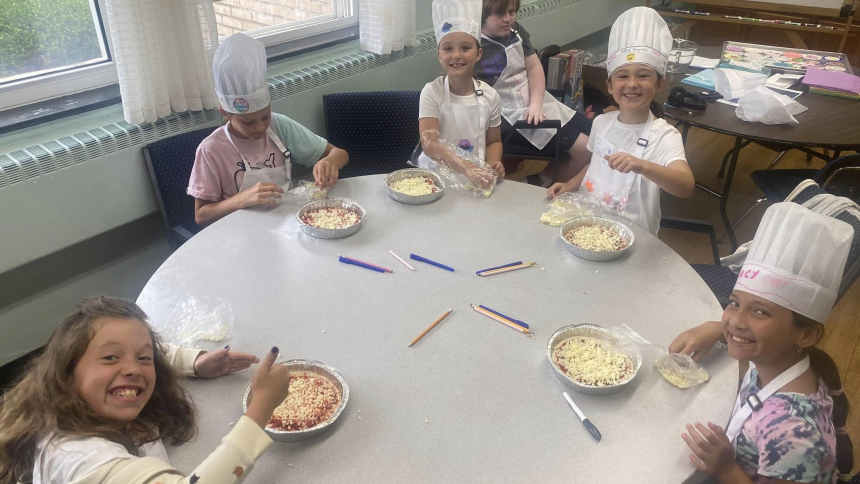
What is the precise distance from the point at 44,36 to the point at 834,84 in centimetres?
358

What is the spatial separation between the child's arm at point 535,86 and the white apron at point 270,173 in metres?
1.30

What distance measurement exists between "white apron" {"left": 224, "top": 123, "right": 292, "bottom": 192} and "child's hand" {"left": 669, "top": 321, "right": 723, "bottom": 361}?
1356 millimetres

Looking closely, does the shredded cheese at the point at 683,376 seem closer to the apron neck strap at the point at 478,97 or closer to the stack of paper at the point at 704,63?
the apron neck strap at the point at 478,97

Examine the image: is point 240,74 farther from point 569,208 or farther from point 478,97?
point 569,208

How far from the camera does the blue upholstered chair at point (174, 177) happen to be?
206 centimetres

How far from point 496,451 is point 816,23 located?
5334mm

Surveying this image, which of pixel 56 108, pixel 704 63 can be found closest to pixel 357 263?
pixel 56 108

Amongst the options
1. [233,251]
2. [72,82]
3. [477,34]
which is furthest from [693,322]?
[72,82]

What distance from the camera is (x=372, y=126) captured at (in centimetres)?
262

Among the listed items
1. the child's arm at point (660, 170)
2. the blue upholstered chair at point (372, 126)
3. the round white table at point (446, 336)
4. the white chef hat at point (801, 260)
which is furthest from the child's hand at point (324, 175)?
the white chef hat at point (801, 260)

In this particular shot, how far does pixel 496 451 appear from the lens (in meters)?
1.00

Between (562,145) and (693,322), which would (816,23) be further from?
(693,322)

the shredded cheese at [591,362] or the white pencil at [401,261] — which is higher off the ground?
the white pencil at [401,261]

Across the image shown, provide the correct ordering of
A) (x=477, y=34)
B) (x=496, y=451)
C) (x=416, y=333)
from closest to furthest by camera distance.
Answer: (x=496, y=451) < (x=416, y=333) < (x=477, y=34)
